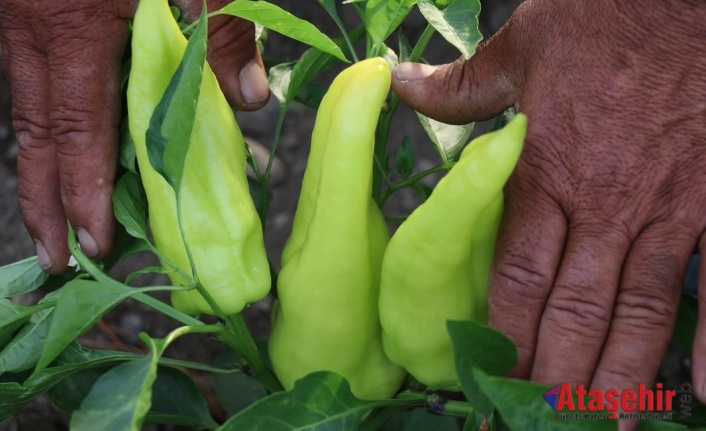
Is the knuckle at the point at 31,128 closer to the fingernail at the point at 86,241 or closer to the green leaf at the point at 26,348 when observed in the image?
the fingernail at the point at 86,241

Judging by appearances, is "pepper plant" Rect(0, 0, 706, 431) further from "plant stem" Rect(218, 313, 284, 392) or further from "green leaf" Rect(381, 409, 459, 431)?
"green leaf" Rect(381, 409, 459, 431)

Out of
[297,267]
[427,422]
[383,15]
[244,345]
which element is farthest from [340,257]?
[427,422]

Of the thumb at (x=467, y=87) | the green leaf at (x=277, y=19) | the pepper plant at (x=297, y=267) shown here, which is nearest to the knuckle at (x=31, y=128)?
the pepper plant at (x=297, y=267)

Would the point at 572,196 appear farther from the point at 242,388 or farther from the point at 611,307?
the point at 242,388

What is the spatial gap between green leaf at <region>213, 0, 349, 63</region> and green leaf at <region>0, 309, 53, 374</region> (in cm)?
38

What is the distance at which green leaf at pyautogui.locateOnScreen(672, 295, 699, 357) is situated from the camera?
937 mm

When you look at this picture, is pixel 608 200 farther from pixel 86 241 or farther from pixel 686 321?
pixel 86 241

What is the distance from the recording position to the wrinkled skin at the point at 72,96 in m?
0.94

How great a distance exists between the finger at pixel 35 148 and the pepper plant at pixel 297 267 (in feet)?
0.16

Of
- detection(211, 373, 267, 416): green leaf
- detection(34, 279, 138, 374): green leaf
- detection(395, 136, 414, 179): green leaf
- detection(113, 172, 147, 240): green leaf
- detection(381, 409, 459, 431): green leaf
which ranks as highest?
detection(395, 136, 414, 179): green leaf

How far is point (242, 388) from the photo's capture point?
1303 millimetres

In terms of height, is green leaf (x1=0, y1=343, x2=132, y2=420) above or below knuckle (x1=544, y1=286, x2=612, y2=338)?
below

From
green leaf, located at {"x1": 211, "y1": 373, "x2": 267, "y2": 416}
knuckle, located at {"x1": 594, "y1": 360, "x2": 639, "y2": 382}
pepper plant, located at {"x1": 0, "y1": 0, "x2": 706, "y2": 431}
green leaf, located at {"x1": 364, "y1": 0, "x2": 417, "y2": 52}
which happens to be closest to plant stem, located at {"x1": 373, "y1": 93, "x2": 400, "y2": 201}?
pepper plant, located at {"x1": 0, "y1": 0, "x2": 706, "y2": 431}

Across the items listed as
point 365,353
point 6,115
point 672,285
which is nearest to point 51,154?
point 365,353
